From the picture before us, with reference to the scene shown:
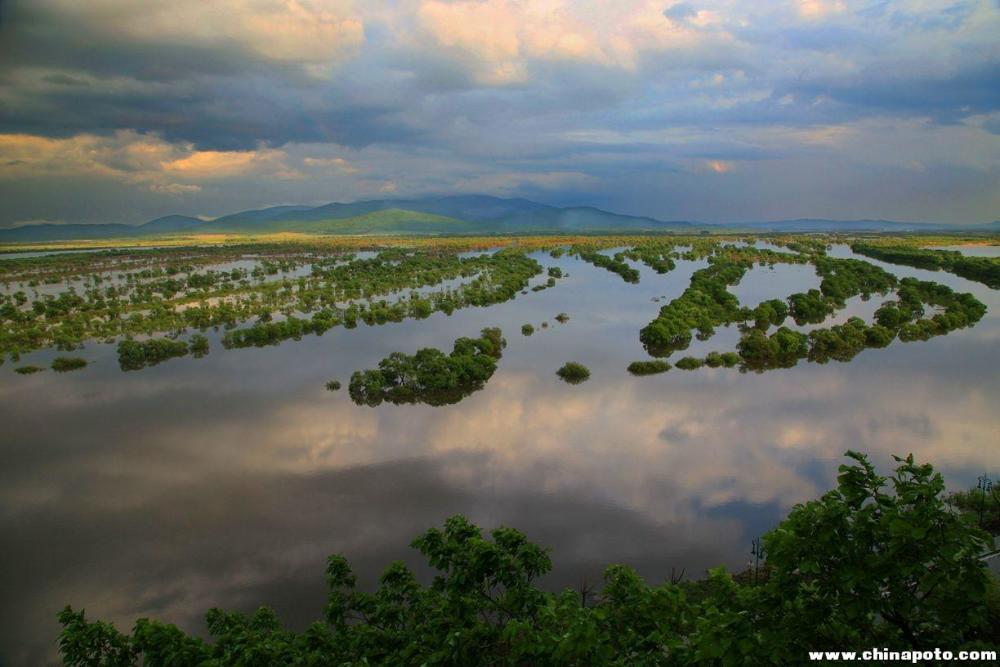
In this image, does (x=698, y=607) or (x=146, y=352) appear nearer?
(x=698, y=607)

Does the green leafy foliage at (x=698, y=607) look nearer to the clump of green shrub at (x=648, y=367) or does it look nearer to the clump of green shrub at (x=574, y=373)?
the clump of green shrub at (x=574, y=373)

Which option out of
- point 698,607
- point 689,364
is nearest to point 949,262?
point 689,364

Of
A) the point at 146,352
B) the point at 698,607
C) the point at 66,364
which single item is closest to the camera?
the point at 698,607

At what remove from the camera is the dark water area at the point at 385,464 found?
47.1 ft

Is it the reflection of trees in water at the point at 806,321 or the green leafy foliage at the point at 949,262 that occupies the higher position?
the green leafy foliage at the point at 949,262

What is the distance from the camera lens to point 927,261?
77062 mm

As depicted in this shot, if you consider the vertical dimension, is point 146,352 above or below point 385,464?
above

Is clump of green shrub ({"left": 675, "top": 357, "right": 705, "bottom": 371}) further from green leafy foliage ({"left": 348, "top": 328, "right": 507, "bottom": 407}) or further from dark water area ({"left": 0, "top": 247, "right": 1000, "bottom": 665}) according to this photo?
green leafy foliage ({"left": 348, "top": 328, "right": 507, "bottom": 407})

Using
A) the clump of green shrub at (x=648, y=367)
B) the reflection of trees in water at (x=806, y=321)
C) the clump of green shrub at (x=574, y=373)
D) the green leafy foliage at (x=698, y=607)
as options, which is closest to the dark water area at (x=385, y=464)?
the clump of green shrub at (x=574, y=373)

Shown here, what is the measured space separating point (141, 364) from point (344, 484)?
20.7 metres

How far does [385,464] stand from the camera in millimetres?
19859

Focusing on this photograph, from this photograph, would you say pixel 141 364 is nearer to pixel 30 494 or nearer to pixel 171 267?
pixel 30 494

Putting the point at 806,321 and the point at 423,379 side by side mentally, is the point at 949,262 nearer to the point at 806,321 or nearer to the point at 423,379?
the point at 806,321

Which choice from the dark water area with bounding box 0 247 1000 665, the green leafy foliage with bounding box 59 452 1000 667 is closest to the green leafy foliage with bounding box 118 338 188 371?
the dark water area with bounding box 0 247 1000 665
